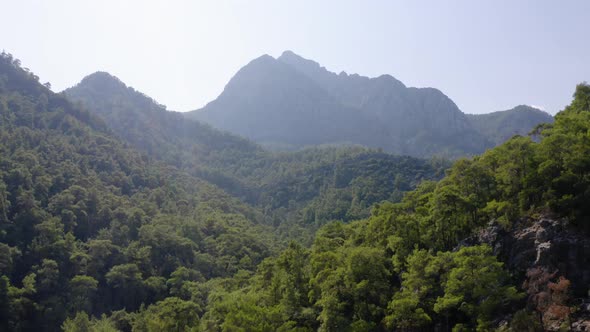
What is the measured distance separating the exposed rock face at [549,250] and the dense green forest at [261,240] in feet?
1.79

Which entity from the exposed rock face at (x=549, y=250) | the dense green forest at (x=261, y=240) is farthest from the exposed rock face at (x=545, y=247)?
the dense green forest at (x=261, y=240)

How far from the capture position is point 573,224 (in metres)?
Result: 36.2

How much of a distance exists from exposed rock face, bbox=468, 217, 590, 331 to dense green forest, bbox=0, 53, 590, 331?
55 centimetres

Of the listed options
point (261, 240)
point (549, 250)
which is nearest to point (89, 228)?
point (261, 240)

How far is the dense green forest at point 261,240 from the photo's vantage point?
36594mm

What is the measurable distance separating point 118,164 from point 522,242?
13151 cm

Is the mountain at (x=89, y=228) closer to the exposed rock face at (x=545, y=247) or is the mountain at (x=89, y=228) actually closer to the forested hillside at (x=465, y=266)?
the forested hillside at (x=465, y=266)

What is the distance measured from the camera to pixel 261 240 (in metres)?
112

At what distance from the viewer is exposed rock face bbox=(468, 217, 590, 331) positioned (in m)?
33.5

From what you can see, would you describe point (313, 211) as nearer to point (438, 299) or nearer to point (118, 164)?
point (118, 164)

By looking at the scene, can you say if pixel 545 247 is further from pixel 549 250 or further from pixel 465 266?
pixel 465 266

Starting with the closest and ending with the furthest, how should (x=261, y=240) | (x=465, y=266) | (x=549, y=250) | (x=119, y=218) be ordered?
(x=465, y=266) < (x=549, y=250) < (x=119, y=218) < (x=261, y=240)

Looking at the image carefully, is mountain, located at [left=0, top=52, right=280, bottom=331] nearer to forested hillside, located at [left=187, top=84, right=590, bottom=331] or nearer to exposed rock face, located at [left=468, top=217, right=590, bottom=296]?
forested hillside, located at [left=187, top=84, right=590, bottom=331]

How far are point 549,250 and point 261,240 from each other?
8237 cm
